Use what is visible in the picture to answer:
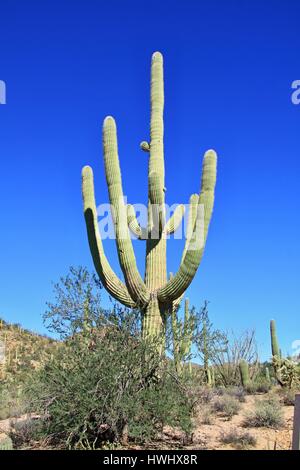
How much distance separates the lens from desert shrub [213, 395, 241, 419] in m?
13.2

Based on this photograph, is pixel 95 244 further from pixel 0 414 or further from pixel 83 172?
pixel 0 414

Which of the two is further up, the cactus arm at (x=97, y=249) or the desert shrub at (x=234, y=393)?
the cactus arm at (x=97, y=249)

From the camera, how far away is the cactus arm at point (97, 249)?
12.1 metres

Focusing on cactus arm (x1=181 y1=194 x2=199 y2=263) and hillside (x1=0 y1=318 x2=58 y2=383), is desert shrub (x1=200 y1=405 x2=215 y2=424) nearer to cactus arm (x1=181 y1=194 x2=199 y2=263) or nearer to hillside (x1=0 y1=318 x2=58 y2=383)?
cactus arm (x1=181 y1=194 x2=199 y2=263)

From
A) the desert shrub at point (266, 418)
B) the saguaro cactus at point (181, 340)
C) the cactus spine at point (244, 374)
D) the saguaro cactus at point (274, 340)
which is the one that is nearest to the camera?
the saguaro cactus at point (181, 340)

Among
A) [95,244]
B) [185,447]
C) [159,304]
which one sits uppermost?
[95,244]

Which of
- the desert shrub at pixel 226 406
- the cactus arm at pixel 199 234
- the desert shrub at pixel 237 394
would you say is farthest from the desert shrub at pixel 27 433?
the desert shrub at pixel 237 394

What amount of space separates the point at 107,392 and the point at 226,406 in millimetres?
5651

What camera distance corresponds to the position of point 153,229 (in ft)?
40.7

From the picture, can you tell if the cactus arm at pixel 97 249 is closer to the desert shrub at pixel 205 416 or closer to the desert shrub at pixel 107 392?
the desert shrub at pixel 107 392

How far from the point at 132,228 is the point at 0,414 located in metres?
5.95

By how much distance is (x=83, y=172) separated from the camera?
1319cm

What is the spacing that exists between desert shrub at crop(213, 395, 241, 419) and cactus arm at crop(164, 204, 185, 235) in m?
4.53

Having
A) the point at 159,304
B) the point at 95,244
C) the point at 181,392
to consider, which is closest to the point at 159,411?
the point at 181,392
